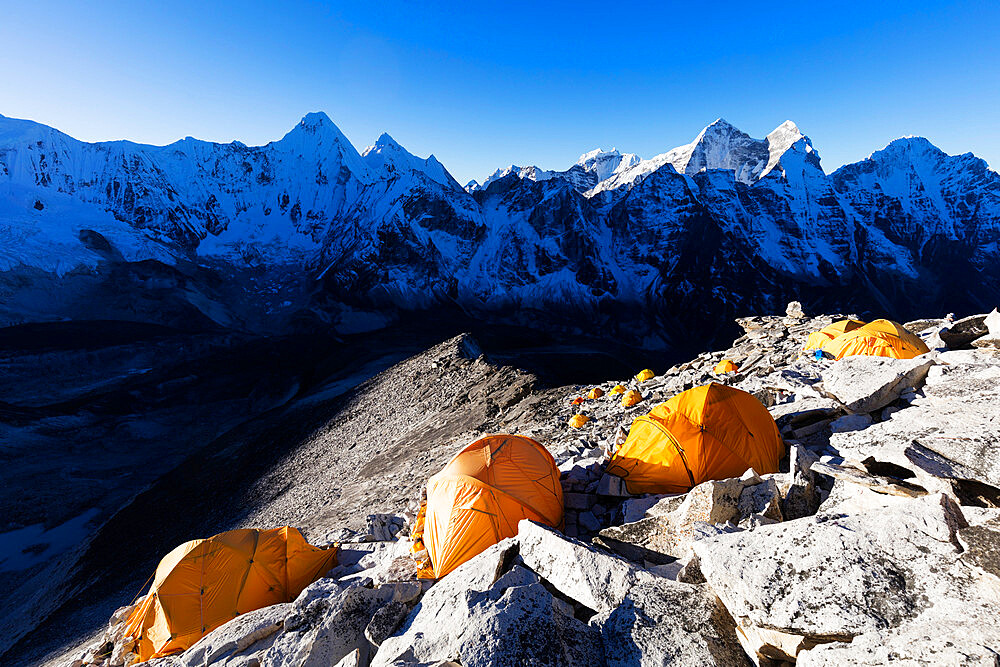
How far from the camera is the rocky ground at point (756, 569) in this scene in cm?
321

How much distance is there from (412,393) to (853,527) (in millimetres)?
27030

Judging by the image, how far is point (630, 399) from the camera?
48.1 ft

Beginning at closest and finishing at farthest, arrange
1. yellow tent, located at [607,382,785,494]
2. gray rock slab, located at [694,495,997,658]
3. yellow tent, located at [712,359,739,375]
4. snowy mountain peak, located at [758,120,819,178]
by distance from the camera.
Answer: gray rock slab, located at [694,495,997,658] → yellow tent, located at [607,382,785,494] → yellow tent, located at [712,359,739,375] → snowy mountain peak, located at [758,120,819,178]

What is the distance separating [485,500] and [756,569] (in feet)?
15.2

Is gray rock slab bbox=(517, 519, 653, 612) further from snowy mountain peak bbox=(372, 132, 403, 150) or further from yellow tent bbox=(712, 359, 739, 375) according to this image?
snowy mountain peak bbox=(372, 132, 403, 150)

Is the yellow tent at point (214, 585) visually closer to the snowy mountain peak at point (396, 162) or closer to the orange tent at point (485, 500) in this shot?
the orange tent at point (485, 500)

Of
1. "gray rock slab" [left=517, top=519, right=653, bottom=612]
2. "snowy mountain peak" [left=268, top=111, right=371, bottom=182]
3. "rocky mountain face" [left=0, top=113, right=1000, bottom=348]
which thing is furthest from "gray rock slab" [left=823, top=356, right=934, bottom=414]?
"snowy mountain peak" [left=268, top=111, right=371, bottom=182]

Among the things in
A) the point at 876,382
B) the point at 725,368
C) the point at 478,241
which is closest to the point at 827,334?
the point at 725,368

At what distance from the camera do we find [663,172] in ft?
372

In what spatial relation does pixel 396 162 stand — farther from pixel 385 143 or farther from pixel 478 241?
pixel 478 241

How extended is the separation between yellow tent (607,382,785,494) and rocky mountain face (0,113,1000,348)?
75.0 meters

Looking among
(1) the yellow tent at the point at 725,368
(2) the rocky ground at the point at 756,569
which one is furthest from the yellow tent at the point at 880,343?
(2) the rocky ground at the point at 756,569

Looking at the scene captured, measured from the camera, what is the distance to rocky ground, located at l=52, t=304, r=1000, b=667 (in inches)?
126

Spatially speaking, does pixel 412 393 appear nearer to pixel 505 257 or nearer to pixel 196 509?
pixel 196 509
